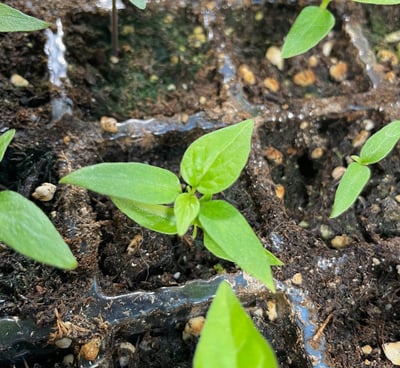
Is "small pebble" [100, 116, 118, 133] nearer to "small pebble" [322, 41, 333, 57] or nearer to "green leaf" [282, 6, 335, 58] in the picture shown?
"green leaf" [282, 6, 335, 58]

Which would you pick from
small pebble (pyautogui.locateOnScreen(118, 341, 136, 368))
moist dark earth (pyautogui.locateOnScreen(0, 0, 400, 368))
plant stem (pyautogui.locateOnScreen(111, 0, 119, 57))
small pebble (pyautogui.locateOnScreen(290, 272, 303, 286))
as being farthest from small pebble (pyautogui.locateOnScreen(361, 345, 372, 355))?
plant stem (pyautogui.locateOnScreen(111, 0, 119, 57))

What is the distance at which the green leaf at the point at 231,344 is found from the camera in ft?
1.79

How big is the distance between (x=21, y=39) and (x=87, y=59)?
0.15 meters

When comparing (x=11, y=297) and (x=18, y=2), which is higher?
(x=18, y=2)

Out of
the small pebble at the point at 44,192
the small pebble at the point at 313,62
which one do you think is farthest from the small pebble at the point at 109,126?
the small pebble at the point at 313,62

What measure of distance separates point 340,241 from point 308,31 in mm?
408

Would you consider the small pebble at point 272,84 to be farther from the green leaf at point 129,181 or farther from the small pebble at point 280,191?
the green leaf at point 129,181

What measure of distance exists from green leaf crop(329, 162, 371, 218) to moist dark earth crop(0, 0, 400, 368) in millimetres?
107

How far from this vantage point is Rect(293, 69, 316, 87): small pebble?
4.09 ft

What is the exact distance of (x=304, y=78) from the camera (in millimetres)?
1249

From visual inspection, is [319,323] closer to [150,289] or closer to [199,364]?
[150,289]

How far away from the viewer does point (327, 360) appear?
0.85m

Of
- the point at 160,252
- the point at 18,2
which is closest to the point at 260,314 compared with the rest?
the point at 160,252

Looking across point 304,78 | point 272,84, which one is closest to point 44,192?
point 272,84
